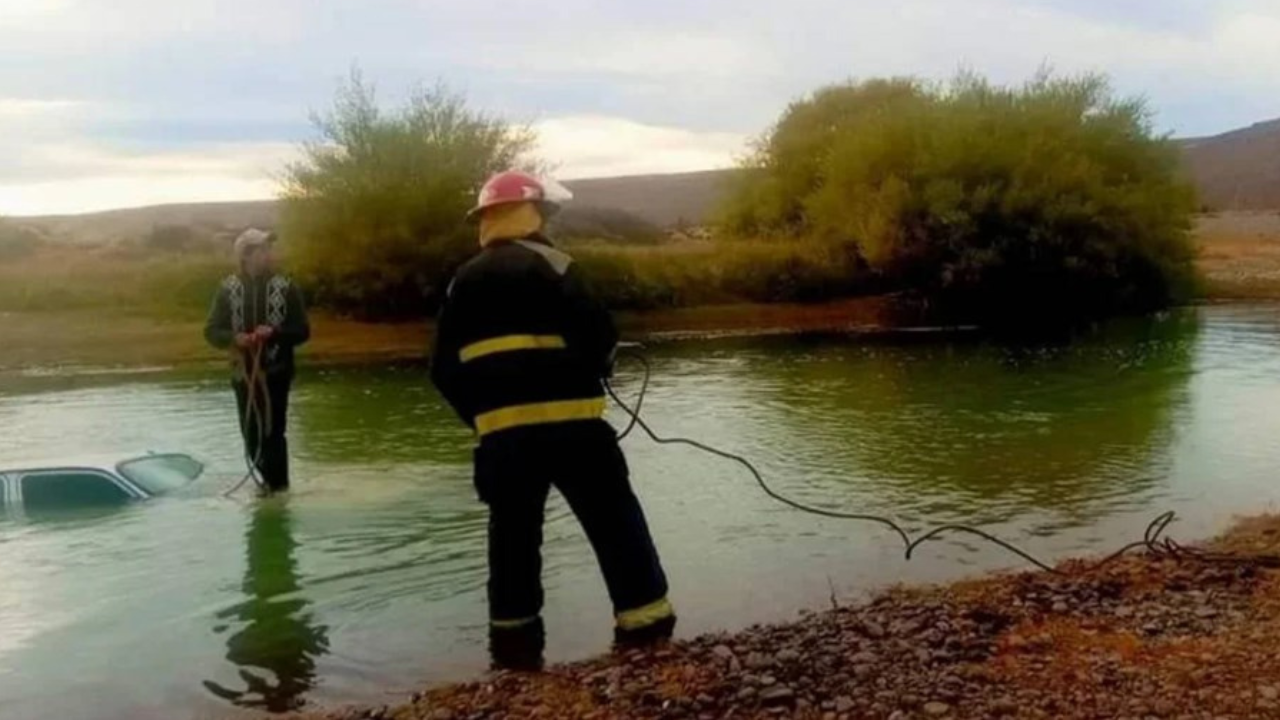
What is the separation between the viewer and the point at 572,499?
7.56 m

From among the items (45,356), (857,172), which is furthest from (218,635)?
(857,172)

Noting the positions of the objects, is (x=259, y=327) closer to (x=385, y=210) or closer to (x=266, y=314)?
(x=266, y=314)

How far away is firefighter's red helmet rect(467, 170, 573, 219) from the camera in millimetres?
7512

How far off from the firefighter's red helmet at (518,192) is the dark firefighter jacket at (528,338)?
24 cm

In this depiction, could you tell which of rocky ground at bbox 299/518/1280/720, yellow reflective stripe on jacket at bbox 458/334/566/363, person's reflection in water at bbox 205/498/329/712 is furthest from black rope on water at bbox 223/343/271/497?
rocky ground at bbox 299/518/1280/720

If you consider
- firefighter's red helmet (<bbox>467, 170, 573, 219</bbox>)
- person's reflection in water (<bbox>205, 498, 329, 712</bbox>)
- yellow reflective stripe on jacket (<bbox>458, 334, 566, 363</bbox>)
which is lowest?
person's reflection in water (<bbox>205, 498, 329, 712</bbox>)

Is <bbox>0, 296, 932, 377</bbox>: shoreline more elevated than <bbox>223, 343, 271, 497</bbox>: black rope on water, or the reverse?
<bbox>223, 343, 271, 497</bbox>: black rope on water

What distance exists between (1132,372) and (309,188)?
770 inches

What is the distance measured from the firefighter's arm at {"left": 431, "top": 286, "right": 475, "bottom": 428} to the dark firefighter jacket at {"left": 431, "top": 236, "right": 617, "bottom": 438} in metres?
0.03

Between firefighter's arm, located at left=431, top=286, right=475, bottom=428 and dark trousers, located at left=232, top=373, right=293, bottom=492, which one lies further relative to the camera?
dark trousers, located at left=232, top=373, right=293, bottom=492

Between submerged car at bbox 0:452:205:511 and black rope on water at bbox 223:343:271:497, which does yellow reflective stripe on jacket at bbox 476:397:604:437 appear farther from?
submerged car at bbox 0:452:205:511

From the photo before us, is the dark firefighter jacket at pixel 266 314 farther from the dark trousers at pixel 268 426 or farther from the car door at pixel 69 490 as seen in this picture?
the car door at pixel 69 490

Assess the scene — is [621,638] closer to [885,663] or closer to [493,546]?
[493,546]

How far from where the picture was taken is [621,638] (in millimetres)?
7758
